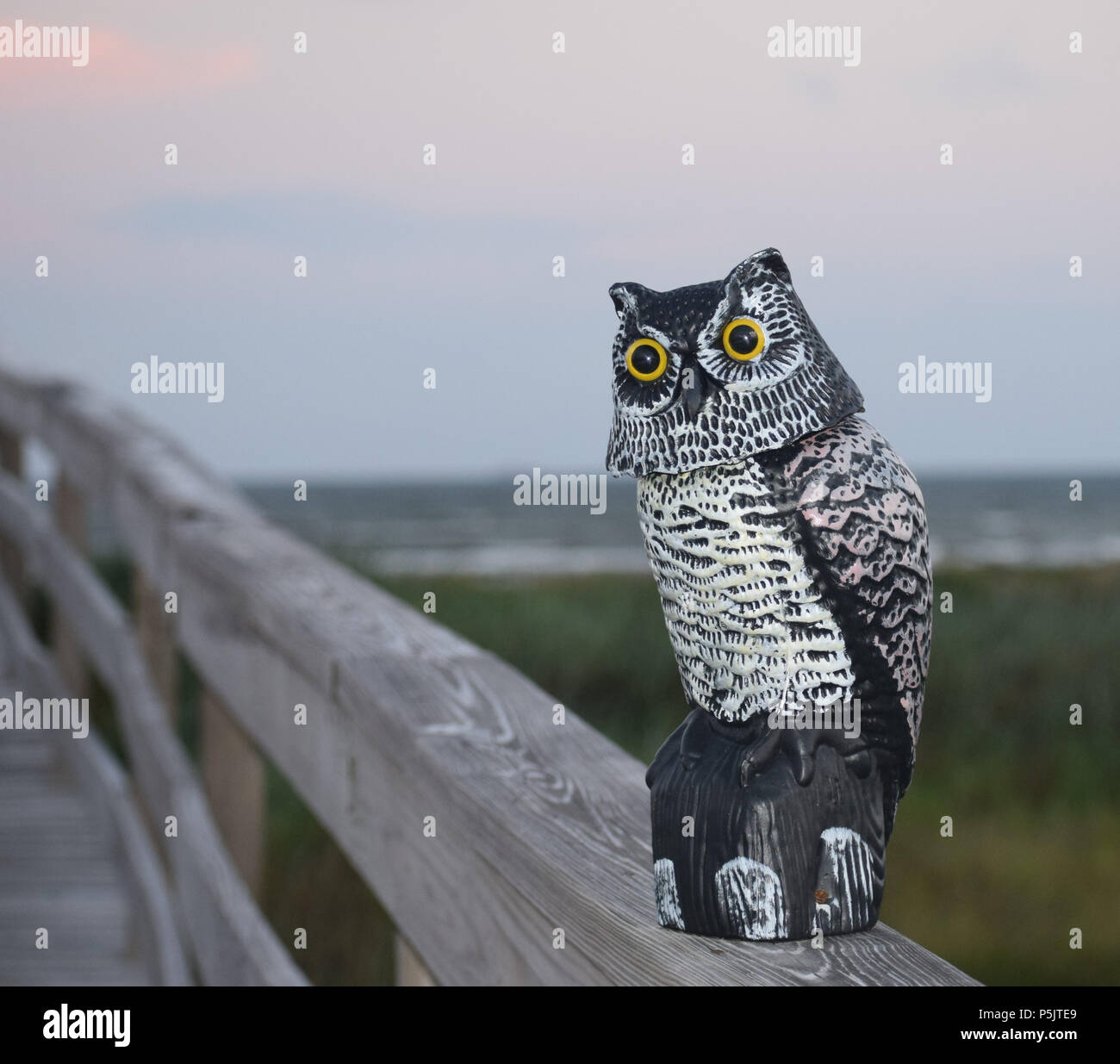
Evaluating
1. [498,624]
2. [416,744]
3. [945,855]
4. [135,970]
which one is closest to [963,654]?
[945,855]

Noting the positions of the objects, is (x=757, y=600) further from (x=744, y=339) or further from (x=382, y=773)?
(x=382, y=773)

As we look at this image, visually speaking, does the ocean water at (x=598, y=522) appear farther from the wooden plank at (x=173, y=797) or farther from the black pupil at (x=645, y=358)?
the black pupil at (x=645, y=358)

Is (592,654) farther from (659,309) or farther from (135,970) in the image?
(659,309)

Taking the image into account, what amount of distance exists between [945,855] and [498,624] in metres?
2.05

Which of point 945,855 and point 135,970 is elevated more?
point 135,970

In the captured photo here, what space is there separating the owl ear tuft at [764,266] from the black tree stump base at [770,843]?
29 centimetres

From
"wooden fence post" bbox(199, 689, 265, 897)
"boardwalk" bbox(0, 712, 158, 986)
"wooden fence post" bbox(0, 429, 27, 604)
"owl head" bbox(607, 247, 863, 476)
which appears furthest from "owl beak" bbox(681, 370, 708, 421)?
"wooden fence post" bbox(0, 429, 27, 604)

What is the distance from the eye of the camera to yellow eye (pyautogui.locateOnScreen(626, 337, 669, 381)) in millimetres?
812

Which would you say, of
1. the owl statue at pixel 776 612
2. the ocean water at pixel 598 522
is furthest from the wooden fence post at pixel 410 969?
the ocean water at pixel 598 522

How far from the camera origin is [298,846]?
10.9ft

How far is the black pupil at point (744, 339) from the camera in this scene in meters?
0.79

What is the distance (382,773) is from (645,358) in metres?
0.54

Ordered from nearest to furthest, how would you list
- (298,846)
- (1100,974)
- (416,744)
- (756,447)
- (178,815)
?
(756,447), (416,744), (178,815), (298,846), (1100,974)

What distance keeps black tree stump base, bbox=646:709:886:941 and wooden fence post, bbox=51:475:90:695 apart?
2685mm
